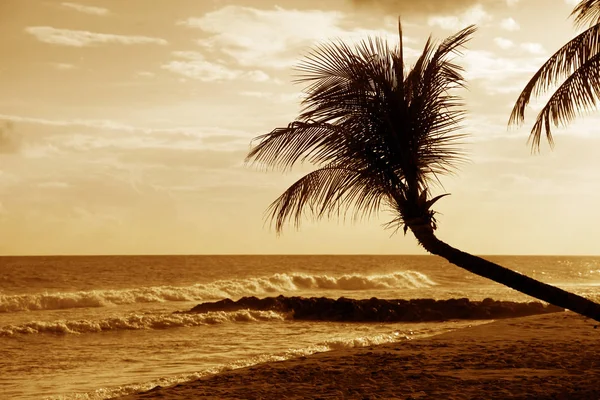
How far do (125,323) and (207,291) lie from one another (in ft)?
62.4

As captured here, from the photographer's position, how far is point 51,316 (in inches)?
1044

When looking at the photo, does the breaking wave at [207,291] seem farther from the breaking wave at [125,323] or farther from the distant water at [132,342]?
the breaking wave at [125,323]

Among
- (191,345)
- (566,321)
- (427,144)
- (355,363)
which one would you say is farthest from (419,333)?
(427,144)

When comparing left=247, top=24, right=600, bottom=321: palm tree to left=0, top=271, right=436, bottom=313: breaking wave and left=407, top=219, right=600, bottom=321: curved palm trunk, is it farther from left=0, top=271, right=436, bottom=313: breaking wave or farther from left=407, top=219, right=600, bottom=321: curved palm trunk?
left=0, top=271, right=436, bottom=313: breaking wave

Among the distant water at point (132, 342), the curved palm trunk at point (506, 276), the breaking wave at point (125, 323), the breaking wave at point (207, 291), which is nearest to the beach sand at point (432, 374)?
the curved palm trunk at point (506, 276)

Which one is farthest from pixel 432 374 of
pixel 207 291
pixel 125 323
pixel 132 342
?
pixel 207 291

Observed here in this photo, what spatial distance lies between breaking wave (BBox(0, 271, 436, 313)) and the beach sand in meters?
24.3

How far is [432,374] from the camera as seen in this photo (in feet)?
31.6

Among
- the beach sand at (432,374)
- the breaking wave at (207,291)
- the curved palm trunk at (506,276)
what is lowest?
the breaking wave at (207,291)

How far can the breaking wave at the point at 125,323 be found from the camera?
67.4ft

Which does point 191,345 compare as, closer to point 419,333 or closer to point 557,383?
point 419,333

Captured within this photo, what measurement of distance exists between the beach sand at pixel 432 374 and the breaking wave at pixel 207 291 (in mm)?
24272

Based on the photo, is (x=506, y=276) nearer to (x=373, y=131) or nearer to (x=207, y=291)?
(x=373, y=131)

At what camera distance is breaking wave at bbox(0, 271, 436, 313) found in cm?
3356
